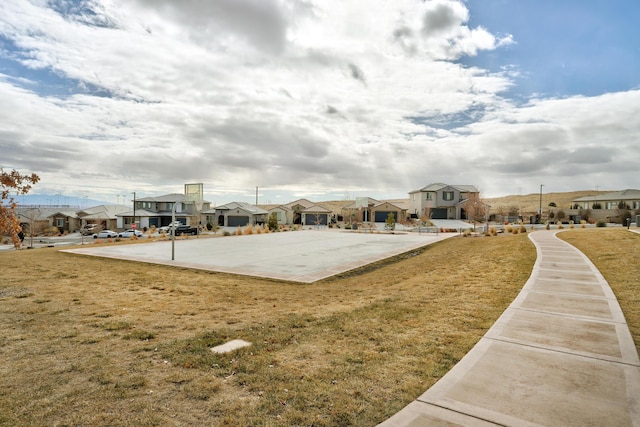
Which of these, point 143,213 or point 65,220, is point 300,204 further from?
point 65,220

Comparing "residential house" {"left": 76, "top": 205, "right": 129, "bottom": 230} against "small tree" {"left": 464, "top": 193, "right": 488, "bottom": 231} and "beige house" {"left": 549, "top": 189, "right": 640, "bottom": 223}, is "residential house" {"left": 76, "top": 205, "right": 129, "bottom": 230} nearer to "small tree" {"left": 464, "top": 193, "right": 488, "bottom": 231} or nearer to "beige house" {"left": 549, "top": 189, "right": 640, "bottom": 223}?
"small tree" {"left": 464, "top": 193, "right": 488, "bottom": 231}

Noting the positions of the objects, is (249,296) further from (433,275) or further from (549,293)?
(549,293)

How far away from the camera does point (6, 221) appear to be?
1005cm

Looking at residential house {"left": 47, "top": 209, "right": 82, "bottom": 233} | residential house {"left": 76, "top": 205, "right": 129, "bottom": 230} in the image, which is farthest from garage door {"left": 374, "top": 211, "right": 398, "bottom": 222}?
residential house {"left": 47, "top": 209, "right": 82, "bottom": 233}

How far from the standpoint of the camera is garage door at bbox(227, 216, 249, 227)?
62.9 m

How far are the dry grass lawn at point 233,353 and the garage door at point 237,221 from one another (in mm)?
51080

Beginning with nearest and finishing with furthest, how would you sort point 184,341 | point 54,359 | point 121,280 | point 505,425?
1. point 505,425
2. point 54,359
3. point 184,341
4. point 121,280

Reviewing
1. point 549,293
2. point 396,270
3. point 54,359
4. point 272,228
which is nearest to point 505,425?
point 54,359

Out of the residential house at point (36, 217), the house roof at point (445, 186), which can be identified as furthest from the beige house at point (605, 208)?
the residential house at point (36, 217)

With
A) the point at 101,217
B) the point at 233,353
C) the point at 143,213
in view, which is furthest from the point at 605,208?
the point at 101,217

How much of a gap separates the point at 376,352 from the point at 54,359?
4771 millimetres

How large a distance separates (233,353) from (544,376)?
168 inches

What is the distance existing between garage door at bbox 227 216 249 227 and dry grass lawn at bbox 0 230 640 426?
51.1m

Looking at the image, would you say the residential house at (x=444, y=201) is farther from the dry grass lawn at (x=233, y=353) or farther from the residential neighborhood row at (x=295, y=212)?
the dry grass lawn at (x=233, y=353)
